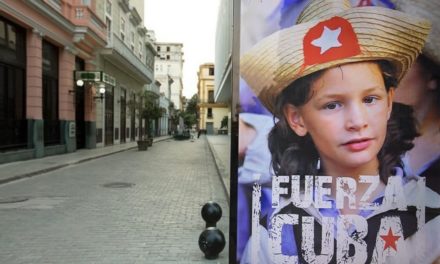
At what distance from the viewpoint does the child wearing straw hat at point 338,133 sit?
274 centimetres

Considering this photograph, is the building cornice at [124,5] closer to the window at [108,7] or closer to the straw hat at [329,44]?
the window at [108,7]

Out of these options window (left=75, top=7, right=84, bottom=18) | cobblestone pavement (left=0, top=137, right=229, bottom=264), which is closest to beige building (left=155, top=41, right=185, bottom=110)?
window (left=75, top=7, right=84, bottom=18)

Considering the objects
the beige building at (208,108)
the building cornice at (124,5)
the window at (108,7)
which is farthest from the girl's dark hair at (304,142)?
the beige building at (208,108)

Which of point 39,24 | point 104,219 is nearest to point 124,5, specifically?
point 39,24

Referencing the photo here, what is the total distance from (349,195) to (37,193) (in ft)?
29.2

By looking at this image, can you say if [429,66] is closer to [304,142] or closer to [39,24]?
[304,142]

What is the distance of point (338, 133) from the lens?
2.79 m

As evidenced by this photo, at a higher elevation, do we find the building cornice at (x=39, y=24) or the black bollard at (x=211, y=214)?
the building cornice at (x=39, y=24)

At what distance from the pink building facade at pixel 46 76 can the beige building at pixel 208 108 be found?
59724 mm

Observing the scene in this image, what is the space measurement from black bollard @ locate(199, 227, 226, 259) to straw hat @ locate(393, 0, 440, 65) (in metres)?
3.17

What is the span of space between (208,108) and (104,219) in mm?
88535

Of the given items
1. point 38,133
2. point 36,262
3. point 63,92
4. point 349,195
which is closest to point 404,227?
point 349,195

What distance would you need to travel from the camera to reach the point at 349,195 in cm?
279

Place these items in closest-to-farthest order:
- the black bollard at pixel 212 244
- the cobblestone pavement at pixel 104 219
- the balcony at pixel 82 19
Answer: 1. the black bollard at pixel 212 244
2. the cobblestone pavement at pixel 104 219
3. the balcony at pixel 82 19
